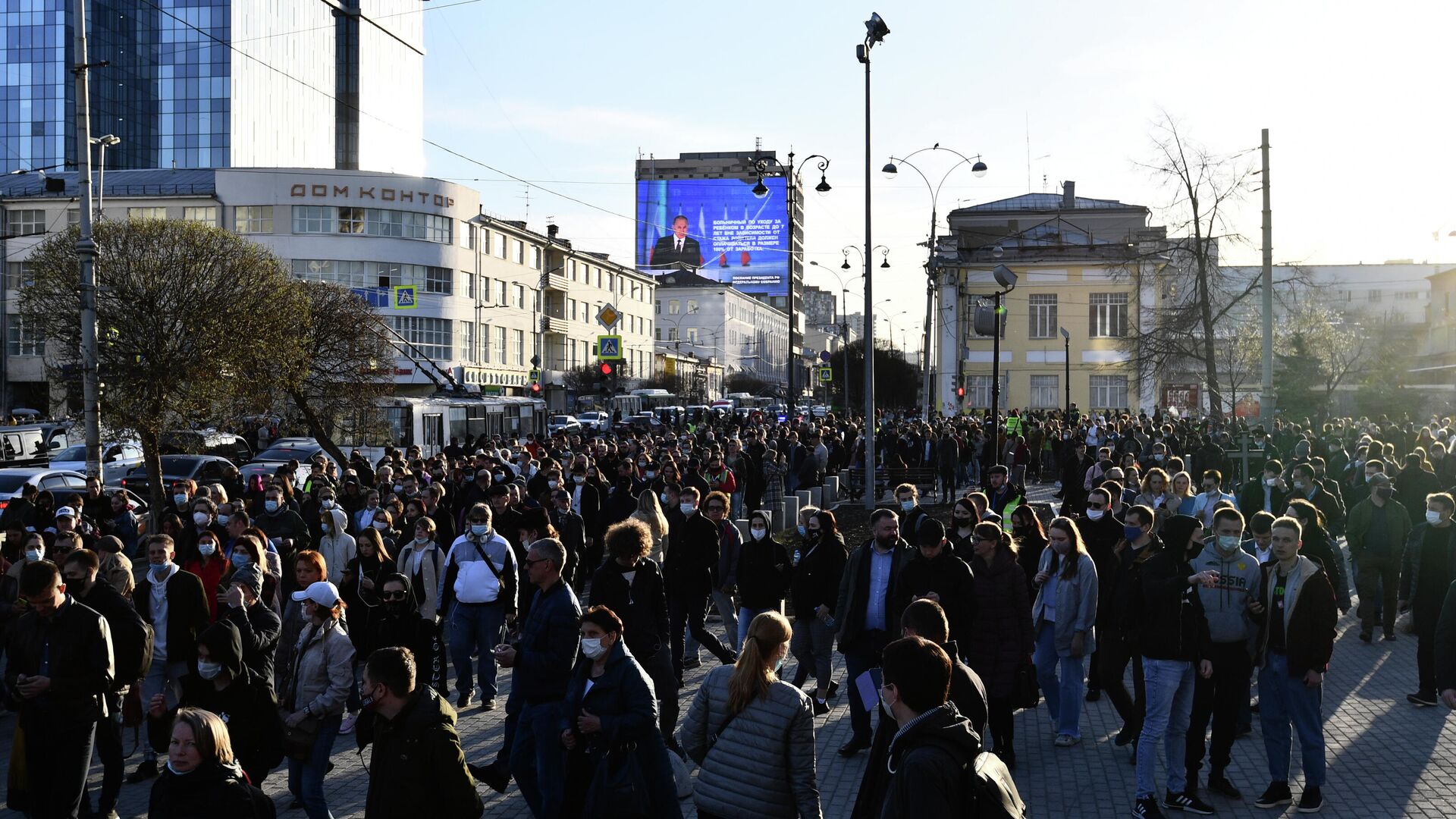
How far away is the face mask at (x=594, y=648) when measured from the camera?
567cm

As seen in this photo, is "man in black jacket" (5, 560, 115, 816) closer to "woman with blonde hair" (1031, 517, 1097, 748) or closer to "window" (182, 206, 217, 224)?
"woman with blonde hair" (1031, 517, 1097, 748)

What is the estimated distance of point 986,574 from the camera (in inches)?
333

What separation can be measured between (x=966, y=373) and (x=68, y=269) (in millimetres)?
50912

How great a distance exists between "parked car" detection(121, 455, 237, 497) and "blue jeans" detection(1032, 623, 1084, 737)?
20.1m

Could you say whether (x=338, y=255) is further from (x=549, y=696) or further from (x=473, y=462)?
(x=549, y=696)

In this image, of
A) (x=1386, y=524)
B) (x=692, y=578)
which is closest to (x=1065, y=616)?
(x=692, y=578)

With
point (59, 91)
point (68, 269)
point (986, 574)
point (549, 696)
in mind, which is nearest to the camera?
point (549, 696)

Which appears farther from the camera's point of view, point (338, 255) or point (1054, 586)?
point (338, 255)

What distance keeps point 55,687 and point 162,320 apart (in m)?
17.3

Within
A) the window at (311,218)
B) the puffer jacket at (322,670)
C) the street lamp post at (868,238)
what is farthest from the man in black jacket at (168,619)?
the window at (311,218)

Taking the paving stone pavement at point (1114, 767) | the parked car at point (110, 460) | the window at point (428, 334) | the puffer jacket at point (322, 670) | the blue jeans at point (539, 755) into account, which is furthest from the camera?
the window at point (428, 334)

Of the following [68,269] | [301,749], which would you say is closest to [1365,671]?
[301,749]

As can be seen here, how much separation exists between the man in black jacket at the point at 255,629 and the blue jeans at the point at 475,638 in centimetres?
256

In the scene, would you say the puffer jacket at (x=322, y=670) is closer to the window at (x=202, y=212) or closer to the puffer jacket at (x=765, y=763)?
the puffer jacket at (x=765, y=763)
